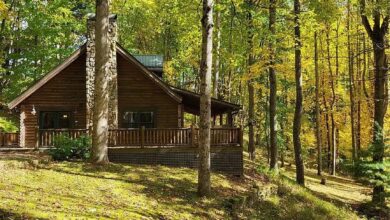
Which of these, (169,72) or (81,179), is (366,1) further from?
(169,72)

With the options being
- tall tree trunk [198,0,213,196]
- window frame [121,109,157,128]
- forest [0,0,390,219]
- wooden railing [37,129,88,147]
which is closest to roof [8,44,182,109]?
window frame [121,109,157,128]

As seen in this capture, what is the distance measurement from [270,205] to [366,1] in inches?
416

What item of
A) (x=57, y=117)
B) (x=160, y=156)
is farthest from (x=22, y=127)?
(x=160, y=156)

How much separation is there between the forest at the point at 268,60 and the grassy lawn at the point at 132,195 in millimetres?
811

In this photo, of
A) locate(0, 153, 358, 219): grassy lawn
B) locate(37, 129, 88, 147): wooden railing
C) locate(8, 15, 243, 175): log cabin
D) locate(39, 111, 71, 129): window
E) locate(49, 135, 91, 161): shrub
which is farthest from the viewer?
locate(39, 111, 71, 129): window

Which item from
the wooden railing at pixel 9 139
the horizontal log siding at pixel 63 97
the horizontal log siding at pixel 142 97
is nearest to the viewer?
the wooden railing at pixel 9 139

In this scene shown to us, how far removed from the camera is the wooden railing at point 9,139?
22781 millimetres

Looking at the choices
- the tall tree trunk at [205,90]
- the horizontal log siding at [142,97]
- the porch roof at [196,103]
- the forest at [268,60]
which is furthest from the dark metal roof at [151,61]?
the tall tree trunk at [205,90]

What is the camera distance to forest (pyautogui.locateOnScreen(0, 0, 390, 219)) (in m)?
17.9

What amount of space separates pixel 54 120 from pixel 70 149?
713 centimetres

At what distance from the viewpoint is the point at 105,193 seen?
1289cm

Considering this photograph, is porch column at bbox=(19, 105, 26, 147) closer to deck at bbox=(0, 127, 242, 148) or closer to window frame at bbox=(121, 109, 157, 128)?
deck at bbox=(0, 127, 242, 148)

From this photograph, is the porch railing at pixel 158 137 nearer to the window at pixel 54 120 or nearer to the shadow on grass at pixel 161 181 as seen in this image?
the shadow on grass at pixel 161 181

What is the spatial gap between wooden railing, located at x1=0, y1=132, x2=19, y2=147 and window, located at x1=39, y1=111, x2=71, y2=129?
1.98m
